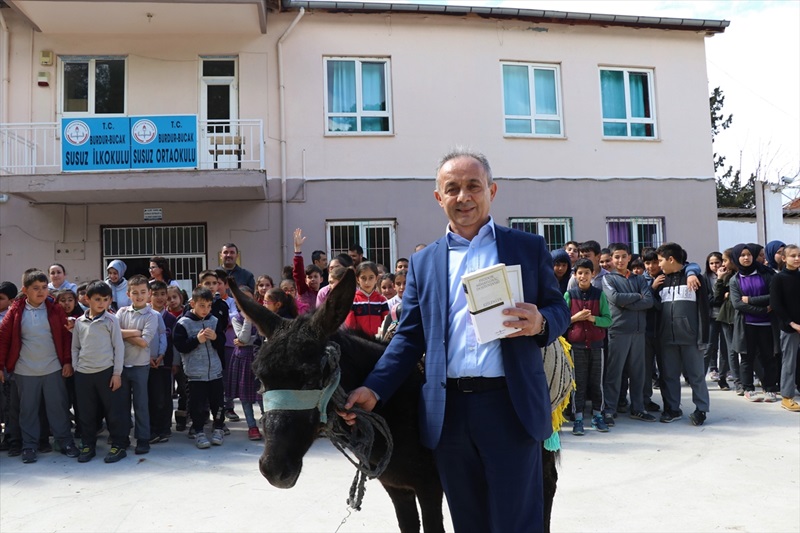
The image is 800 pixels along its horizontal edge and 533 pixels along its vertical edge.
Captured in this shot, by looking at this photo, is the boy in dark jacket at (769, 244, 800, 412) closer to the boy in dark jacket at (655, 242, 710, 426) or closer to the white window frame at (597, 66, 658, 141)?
the boy in dark jacket at (655, 242, 710, 426)

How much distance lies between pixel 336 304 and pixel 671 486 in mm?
4116

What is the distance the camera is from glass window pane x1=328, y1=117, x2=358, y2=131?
13.2m

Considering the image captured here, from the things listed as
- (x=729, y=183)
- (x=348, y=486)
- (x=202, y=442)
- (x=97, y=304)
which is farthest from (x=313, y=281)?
(x=729, y=183)

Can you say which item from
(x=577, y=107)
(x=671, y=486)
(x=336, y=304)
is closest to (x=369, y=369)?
(x=336, y=304)

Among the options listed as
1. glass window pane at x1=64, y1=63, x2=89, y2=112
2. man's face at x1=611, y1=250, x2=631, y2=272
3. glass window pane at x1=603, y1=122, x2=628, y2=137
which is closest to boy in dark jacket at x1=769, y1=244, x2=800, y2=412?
man's face at x1=611, y1=250, x2=631, y2=272

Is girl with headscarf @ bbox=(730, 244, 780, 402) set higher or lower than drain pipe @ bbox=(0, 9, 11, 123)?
lower

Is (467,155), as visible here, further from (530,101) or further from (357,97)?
(530,101)

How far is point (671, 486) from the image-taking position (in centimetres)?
505

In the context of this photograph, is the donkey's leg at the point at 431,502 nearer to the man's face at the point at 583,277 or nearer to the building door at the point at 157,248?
the man's face at the point at 583,277

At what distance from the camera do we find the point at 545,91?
14.2 m

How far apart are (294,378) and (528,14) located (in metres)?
13.4

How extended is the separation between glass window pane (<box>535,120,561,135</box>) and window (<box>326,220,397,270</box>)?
4220mm

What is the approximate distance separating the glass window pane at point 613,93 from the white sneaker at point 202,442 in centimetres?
1186

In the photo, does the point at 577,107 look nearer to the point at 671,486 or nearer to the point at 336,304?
the point at 671,486
